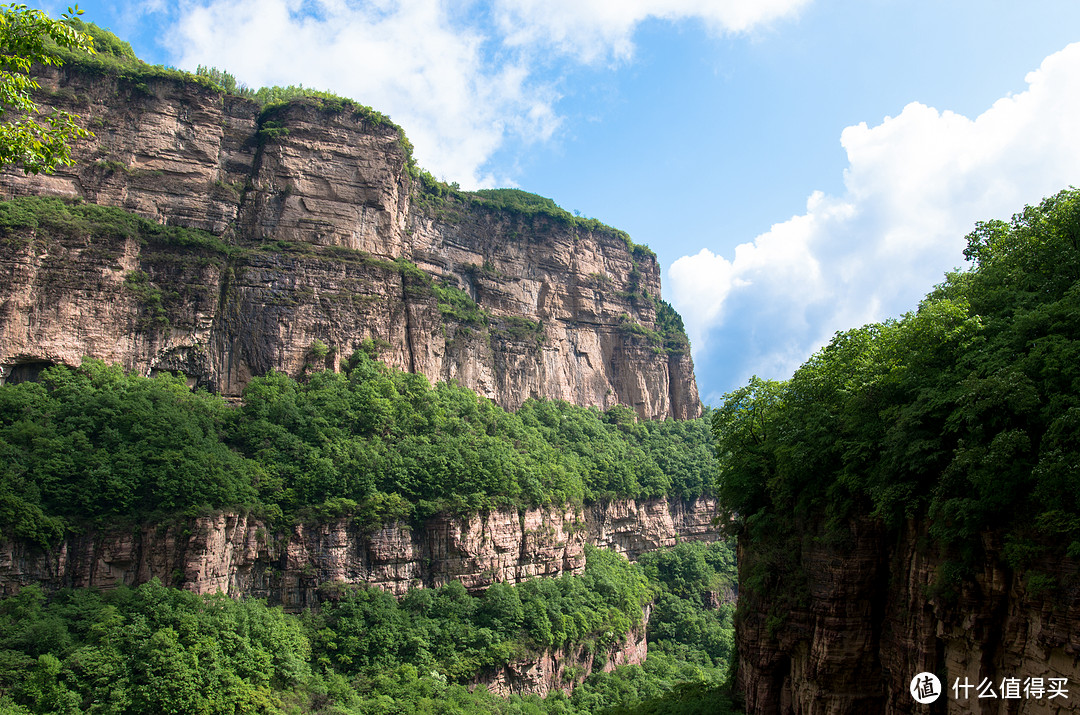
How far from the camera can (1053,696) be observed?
1019 cm

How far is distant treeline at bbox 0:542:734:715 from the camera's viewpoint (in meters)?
25.1

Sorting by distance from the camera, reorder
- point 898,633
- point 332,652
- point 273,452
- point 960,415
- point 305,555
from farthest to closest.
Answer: point 273,452 < point 305,555 < point 332,652 < point 898,633 < point 960,415

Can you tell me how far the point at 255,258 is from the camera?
46031 mm

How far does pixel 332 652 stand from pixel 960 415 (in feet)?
102

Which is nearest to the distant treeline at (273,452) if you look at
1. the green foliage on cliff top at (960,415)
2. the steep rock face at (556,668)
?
the steep rock face at (556,668)

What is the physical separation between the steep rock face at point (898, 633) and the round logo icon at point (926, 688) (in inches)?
5.2

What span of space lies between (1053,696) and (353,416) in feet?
129

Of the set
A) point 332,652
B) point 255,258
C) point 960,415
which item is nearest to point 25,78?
point 960,415

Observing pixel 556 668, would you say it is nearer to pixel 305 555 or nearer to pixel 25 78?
pixel 305 555

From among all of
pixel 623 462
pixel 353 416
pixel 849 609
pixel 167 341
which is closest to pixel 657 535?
pixel 623 462

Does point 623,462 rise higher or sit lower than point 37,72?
lower

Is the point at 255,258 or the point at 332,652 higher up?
the point at 255,258

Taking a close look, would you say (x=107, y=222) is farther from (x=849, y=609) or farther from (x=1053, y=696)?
(x=1053, y=696)

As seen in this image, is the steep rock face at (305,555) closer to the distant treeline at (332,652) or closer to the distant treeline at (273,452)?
the distant treeline at (273,452)
